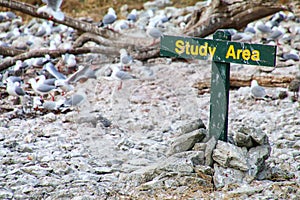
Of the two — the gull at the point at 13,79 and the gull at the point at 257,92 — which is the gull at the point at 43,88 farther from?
the gull at the point at 257,92

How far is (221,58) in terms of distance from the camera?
382cm

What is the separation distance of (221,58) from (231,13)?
360 cm

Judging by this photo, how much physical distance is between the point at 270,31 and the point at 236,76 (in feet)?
8.61

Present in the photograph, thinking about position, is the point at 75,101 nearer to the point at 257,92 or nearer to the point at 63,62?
the point at 257,92

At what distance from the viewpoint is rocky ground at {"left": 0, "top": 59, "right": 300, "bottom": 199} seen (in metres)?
3.62

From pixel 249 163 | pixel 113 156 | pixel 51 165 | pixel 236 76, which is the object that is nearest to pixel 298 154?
pixel 249 163

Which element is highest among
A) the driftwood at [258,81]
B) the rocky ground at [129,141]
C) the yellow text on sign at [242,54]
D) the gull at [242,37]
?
the gull at [242,37]

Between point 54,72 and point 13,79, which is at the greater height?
point 54,72

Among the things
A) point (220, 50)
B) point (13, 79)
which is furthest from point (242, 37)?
point (220, 50)

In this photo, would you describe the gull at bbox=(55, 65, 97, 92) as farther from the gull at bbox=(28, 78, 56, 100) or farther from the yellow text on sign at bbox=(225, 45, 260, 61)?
the yellow text on sign at bbox=(225, 45, 260, 61)

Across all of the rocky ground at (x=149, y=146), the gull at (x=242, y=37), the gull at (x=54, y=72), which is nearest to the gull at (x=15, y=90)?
the rocky ground at (x=149, y=146)

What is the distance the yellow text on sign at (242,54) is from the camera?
3660 mm

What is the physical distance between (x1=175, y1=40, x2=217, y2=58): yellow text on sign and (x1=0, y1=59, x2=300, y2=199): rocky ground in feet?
2.68

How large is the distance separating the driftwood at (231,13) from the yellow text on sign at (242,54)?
356 cm
